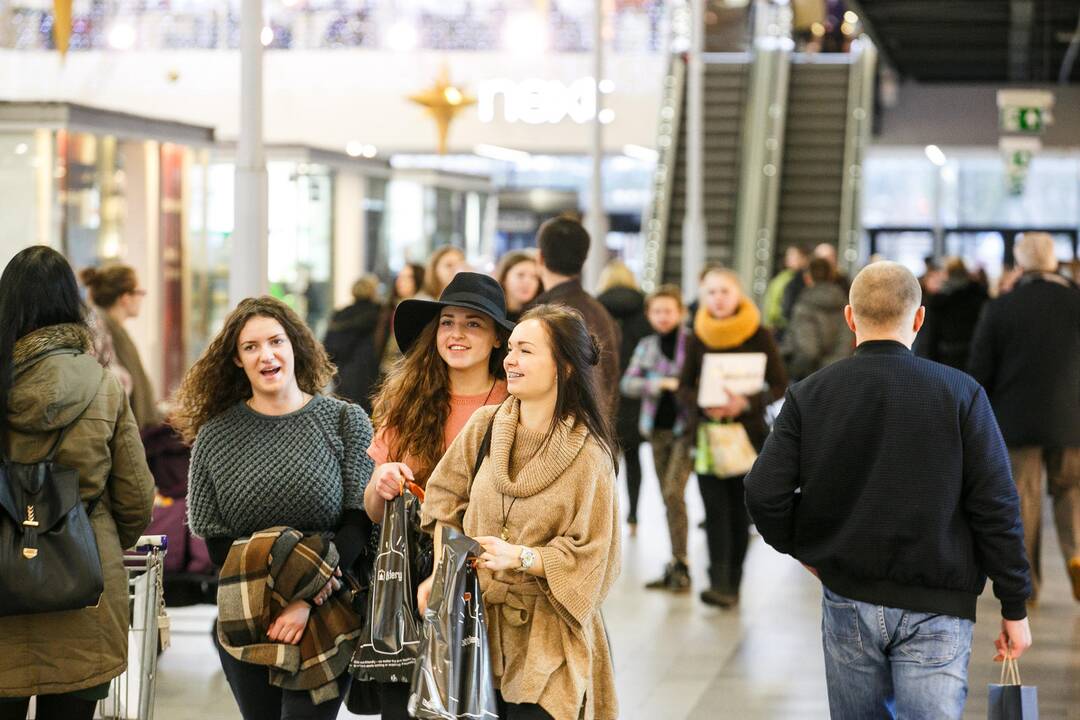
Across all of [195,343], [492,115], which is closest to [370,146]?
[492,115]

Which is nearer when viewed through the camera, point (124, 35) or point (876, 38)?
point (876, 38)

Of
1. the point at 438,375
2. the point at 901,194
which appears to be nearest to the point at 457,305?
the point at 438,375

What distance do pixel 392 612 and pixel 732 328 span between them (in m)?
4.94

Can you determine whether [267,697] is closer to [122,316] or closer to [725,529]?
[122,316]

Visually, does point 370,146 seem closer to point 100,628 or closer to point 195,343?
point 195,343

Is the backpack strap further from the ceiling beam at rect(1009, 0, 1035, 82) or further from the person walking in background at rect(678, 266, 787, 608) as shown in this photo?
the ceiling beam at rect(1009, 0, 1035, 82)

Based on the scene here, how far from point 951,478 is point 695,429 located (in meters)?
4.98

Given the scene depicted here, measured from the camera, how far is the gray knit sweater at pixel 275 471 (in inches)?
173

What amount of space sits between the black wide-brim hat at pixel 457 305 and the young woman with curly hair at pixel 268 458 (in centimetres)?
27

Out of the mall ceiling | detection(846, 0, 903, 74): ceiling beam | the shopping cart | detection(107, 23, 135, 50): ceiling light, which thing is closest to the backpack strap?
the shopping cart

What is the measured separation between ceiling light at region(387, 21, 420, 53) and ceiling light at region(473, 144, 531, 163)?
1.96 m

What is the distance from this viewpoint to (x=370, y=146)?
26938 mm

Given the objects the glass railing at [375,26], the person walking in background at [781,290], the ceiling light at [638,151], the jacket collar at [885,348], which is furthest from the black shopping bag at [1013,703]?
the glass railing at [375,26]

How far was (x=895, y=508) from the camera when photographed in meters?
4.09
